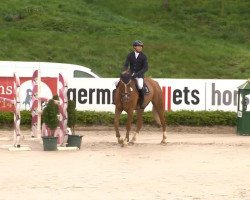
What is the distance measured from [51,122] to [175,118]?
339 inches

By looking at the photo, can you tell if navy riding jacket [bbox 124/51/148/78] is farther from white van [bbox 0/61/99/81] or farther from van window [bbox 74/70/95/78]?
van window [bbox 74/70/95/78]

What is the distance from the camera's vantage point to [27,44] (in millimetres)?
43438

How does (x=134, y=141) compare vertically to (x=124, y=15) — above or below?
below

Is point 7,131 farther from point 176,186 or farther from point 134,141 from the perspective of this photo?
point 176,186

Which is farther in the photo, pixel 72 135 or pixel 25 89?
pixel 25 89

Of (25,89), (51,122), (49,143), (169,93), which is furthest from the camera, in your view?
(169,93)

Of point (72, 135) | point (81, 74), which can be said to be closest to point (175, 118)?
point (81, 74)

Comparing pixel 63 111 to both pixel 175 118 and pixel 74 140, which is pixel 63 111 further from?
pixel 175 118

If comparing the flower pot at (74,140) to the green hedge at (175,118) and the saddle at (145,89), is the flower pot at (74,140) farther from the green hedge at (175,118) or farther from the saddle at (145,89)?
the green hedge at (175,118)

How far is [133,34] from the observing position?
47312 mm

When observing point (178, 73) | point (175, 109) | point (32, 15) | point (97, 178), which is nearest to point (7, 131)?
point (175, 109)

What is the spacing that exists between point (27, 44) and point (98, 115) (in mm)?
17338

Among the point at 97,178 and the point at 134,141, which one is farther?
the point at 134,141

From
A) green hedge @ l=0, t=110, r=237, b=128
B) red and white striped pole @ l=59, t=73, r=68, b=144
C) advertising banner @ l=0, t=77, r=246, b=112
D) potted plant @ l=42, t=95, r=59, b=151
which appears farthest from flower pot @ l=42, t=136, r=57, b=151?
advertising banner @ l=0, t=77, r=246, b=112
